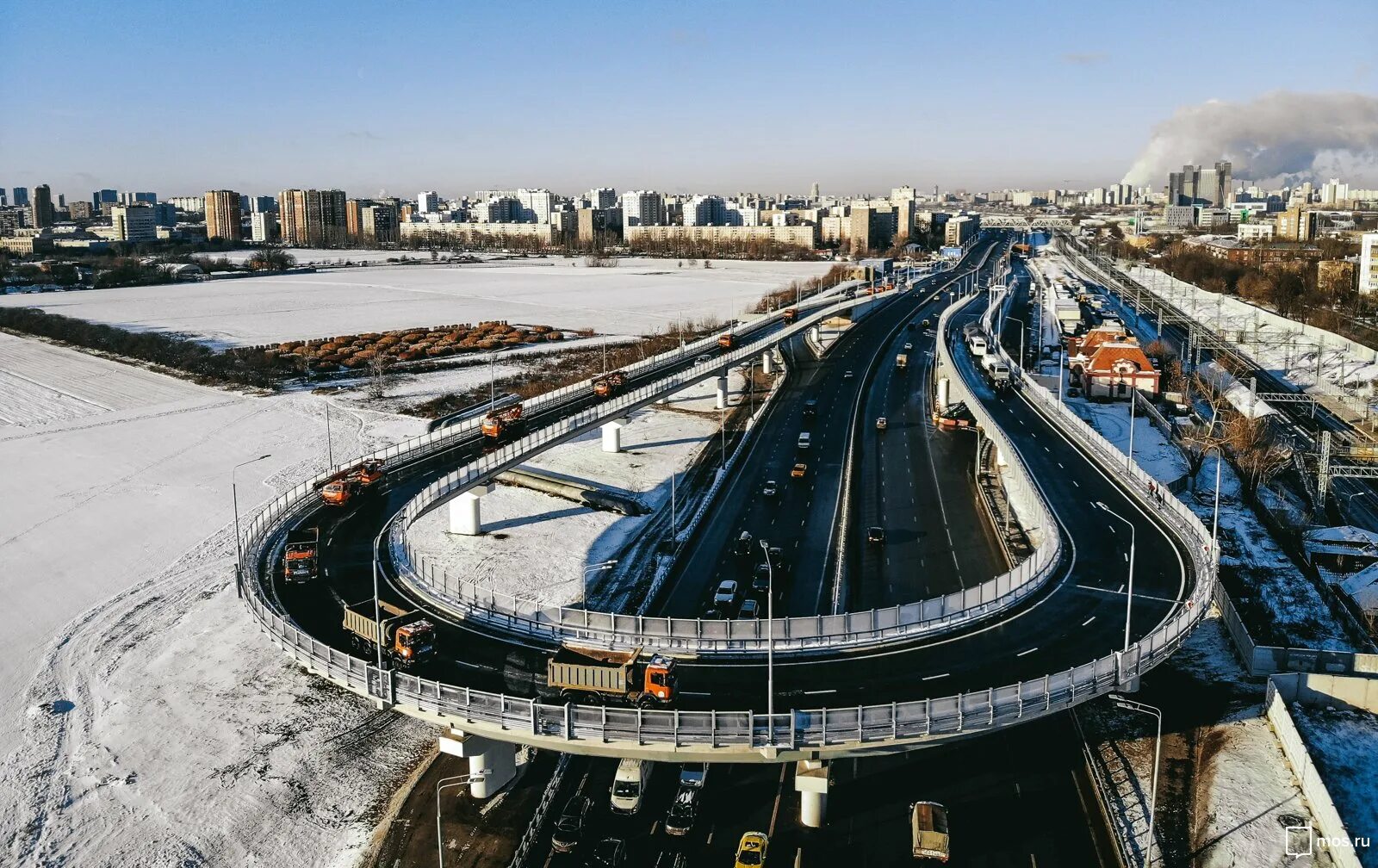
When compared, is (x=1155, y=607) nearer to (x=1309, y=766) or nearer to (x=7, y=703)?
(x=1309, y=766)

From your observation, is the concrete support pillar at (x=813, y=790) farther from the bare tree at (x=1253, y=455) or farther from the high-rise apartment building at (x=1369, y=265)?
the high-rise apartment building at (x=1369, y=265)

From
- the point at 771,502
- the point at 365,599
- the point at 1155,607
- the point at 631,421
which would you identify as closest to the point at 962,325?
the point at 631,421

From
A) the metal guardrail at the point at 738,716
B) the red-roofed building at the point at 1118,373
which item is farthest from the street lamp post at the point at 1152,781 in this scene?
the red-roofed building at the point at 1118,373

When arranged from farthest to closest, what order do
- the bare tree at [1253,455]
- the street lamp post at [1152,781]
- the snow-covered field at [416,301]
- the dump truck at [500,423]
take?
1. the snow-covered field at [416,301]
2. the bare tree at [1253,455]
3. the dump truck at [500,423]
4. the street lamp post at [1152,781]

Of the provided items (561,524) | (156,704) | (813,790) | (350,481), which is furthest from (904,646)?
(561,524)

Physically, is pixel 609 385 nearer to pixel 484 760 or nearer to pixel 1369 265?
pixel 484 760

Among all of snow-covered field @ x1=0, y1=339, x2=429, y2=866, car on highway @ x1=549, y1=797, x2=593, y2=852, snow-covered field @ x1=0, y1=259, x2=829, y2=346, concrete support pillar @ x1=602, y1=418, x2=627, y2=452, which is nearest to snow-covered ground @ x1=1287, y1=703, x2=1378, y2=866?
car on highway @ x1=549, y1=797, x2=593, y2=852
